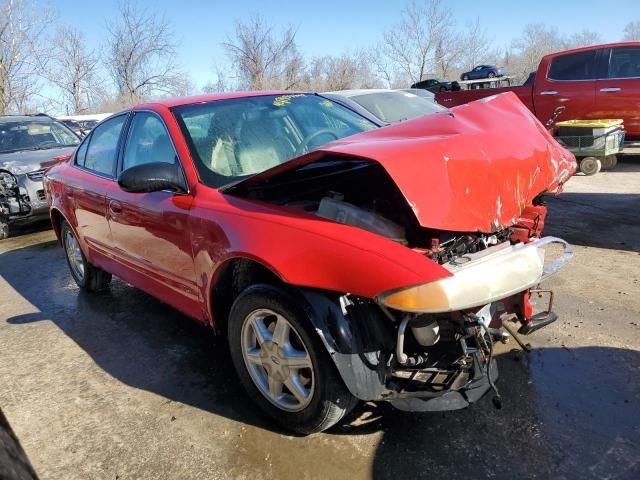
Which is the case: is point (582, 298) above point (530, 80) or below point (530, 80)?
below

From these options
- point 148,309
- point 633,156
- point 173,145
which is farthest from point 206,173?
point 633,156

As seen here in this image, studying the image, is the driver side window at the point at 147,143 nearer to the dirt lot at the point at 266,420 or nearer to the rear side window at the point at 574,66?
the dirt lot at the point at 266,420

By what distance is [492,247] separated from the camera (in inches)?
94.7

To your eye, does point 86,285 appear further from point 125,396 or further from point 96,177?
point 125,396

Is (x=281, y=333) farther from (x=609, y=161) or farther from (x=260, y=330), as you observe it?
(x=609, y=161)

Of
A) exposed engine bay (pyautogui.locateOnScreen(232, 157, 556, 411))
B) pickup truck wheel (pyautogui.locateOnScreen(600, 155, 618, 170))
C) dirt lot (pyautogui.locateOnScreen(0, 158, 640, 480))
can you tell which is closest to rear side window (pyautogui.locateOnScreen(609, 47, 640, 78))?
pickup truck wheel (pyautogui.locateOnScreen(600, 155, 618, 170))

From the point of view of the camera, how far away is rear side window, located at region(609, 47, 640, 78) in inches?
345

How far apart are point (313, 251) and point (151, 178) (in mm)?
1185

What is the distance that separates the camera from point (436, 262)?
83.6 inches

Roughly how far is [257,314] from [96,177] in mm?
2310

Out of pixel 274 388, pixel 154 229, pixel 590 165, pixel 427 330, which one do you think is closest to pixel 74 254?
pixel 154 229

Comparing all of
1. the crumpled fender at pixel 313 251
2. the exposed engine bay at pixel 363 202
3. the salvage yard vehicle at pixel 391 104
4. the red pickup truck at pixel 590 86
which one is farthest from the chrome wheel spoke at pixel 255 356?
the red pickup truck at pixel 590 86

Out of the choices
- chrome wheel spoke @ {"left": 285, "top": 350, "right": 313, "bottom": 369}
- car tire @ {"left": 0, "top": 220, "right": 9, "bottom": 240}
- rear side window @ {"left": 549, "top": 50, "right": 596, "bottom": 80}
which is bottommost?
car tire @ {"left": 0, "top": 220, "right": 9, "bottom": 240}

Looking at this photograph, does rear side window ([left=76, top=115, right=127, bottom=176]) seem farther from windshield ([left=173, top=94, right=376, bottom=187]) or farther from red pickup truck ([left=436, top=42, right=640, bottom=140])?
red pickup truck ([left=436, top=42, right=640, bottom=140])
